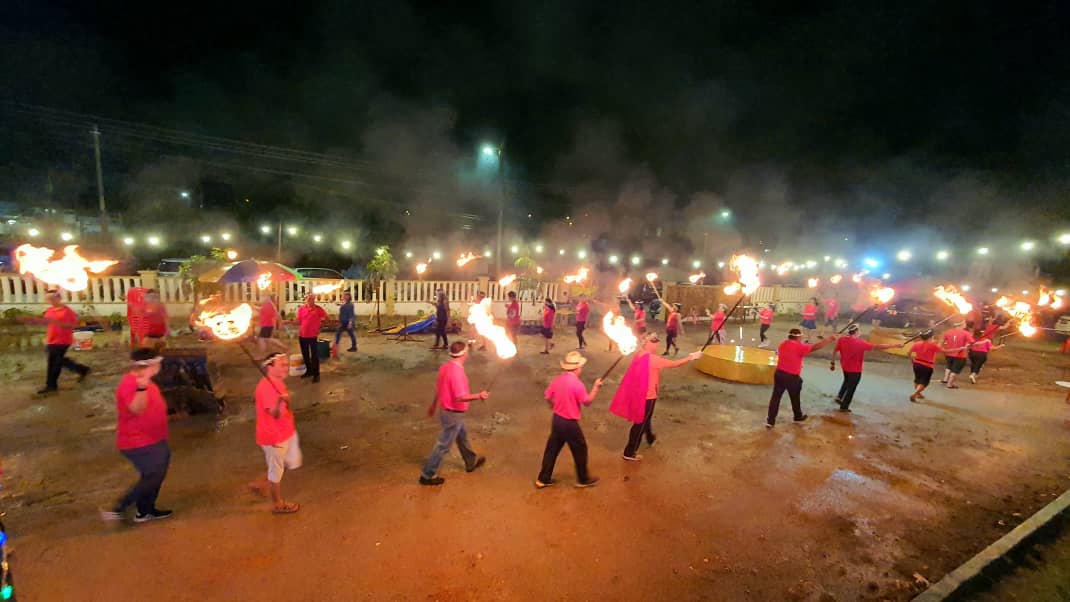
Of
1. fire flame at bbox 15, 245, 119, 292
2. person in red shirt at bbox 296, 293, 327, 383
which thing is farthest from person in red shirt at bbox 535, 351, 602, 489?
fire flame at bbox 15, 245, 119, 292

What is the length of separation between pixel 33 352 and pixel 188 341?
2511mm

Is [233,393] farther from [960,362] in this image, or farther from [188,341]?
[960,362]

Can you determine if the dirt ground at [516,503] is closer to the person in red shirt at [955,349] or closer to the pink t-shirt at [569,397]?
the pink t-shirt at [569,397]

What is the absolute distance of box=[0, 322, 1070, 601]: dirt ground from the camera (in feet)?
11.6

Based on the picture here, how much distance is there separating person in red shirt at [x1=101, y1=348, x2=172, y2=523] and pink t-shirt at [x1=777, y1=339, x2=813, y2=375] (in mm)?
7480

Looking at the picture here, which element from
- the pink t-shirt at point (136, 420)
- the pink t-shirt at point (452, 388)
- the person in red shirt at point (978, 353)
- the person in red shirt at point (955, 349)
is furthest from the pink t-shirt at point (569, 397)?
the person in red shirt at point (978, 353)

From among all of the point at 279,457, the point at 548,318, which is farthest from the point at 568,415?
the point at 548,318

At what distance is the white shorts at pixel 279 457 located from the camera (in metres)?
4.03

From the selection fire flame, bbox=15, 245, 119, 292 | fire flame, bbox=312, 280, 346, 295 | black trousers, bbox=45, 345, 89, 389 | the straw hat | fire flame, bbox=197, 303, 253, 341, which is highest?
fire flame, bbox=15, 245, 119, 292

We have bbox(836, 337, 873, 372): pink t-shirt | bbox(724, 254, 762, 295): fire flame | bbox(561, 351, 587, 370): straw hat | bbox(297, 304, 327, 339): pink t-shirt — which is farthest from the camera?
bbox(297, 304, 327, 339): pink t-shirt

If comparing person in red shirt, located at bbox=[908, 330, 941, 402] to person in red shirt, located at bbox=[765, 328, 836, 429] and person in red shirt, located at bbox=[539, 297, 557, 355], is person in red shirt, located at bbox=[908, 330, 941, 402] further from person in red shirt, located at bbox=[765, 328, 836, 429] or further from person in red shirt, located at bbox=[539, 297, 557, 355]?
person in red shirt, located at bbox=[539, 297, 557, 355]

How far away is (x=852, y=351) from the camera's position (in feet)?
25.2

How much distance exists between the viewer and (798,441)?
21.6 feet

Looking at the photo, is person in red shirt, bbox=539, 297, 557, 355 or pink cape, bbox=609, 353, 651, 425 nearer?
pink cape, bbox=609, 353, 651, 425
